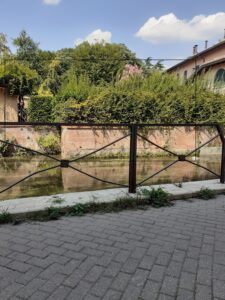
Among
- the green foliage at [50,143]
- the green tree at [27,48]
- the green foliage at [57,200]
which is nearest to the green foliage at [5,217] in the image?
the green foliage at [57,200]

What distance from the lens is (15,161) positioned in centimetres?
1046

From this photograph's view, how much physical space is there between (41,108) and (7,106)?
1.69 metres

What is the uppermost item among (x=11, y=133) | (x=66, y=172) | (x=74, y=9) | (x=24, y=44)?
(x=24, y=44)

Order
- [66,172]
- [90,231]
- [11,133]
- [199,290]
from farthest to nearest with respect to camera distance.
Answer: [11,133], [66,172], [90,231], [199,290]

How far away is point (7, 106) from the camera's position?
14195 mm

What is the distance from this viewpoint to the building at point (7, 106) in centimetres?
1403

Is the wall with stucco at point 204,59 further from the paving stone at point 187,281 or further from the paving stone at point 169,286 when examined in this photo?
the paving stone at point 169,286

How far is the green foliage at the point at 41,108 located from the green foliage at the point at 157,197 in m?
10.0

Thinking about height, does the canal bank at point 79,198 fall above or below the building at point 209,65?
below

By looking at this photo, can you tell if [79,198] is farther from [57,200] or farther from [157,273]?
[157,273]

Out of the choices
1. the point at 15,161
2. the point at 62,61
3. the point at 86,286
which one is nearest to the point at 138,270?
the point at 86,286

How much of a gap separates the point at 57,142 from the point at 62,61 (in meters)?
21.5

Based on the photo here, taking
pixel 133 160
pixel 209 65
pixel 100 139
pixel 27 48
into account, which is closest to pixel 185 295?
pixel 133 160

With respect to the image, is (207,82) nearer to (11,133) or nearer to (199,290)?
(11,133)
